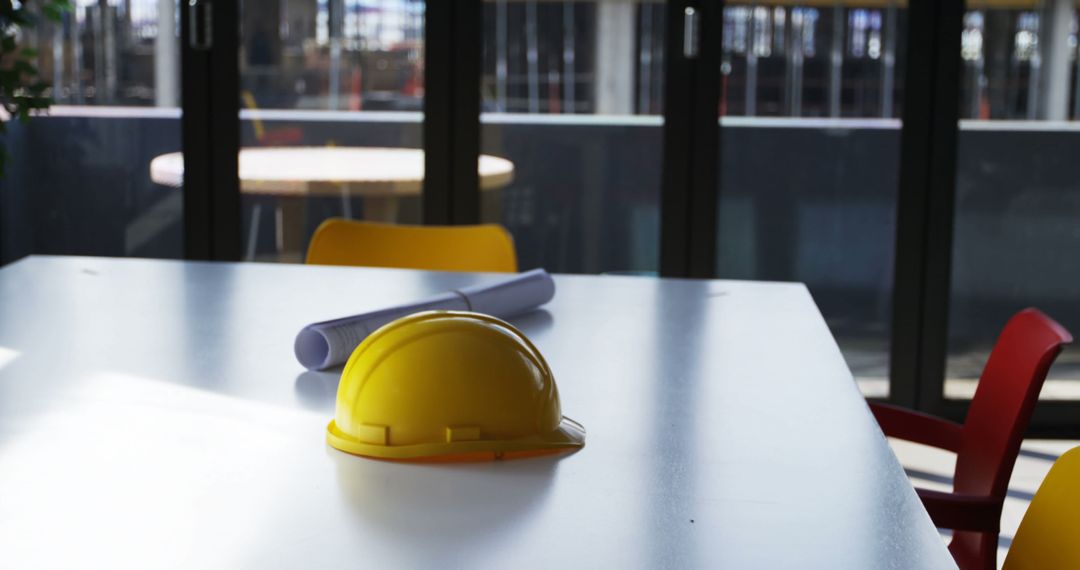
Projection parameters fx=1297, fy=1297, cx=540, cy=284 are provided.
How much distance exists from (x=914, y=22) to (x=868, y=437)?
2.80 m

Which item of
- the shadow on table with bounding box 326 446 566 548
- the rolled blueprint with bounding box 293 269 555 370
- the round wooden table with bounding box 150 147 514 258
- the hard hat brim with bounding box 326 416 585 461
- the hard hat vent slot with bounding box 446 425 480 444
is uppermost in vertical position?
the round wooden table with bounding box 150 147 514 258

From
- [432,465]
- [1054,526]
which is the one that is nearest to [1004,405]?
[1054,526]

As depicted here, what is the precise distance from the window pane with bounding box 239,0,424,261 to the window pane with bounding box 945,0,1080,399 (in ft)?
5.63

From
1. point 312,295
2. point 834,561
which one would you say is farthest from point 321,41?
point 834,561

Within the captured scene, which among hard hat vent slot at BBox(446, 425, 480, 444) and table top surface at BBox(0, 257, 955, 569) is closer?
table top surface at BBox(0, 257, 955, 569)

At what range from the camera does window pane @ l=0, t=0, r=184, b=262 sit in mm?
4004

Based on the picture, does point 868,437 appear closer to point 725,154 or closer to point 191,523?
point 191,523

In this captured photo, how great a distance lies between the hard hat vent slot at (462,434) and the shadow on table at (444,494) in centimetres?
2

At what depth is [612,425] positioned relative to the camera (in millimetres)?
1412

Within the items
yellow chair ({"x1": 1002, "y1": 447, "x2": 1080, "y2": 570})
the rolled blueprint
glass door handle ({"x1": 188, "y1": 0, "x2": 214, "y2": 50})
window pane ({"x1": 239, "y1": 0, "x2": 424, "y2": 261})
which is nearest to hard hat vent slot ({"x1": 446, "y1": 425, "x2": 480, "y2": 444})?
the rolled blueprint

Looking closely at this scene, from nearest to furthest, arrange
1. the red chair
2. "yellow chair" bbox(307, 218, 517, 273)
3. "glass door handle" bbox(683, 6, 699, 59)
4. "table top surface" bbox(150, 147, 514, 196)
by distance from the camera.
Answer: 1. the red chair
2. "yellow chair" bbox(307, 218, 517, 273)
3. "glass door handle" bbox(683, 6, 699, 59)
4. "table top surface" bbox(150, 147, 514, 196)

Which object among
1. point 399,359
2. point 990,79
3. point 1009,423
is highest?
point 990,79

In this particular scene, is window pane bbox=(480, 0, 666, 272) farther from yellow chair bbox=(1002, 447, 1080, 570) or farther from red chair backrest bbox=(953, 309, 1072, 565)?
yellow chair bbox=(1002, 447, 1080, 570)

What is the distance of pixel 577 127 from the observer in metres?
4.09
